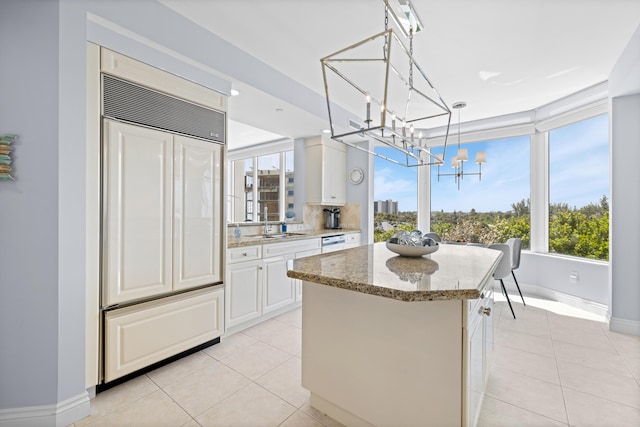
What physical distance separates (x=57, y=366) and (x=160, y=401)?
0.61 meters

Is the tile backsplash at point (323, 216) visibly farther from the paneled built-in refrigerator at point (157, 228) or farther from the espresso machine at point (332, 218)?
the paneled built-in refrigerator at point (157, 228)

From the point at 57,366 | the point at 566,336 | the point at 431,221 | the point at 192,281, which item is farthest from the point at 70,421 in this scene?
the point at 431,221

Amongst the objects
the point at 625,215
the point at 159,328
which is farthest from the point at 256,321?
the point at 625,215

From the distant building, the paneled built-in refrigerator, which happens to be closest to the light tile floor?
the paneled built-in refrigerator

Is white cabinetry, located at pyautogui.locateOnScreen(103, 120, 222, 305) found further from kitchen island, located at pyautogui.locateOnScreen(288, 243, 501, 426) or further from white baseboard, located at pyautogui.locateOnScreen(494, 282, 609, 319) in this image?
white baseboard, located at pyautogui.locateOnScreen(494, 282, 609, 319)

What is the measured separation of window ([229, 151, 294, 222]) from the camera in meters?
5.63

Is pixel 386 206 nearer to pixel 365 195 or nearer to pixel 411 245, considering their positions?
pixel 365 195

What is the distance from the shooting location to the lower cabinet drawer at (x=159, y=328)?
1.91m

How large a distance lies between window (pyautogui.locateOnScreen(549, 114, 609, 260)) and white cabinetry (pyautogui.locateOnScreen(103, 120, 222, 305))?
4442 millimetres

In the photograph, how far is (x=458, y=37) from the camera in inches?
95.1

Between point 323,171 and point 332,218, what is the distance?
0.88 m

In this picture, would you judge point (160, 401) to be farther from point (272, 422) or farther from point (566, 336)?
point (566, 336)

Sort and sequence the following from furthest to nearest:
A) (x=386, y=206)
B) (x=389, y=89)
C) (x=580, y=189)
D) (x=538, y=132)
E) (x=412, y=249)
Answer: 1. (x=386, y=206)
2. (x=538, y=132)
3. (x=580, y=189)
4. (x=389, y=89)
5. (x=412, y=249)


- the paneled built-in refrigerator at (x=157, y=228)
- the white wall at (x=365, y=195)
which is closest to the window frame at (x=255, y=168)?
the white wall at (x=365, y=195)
